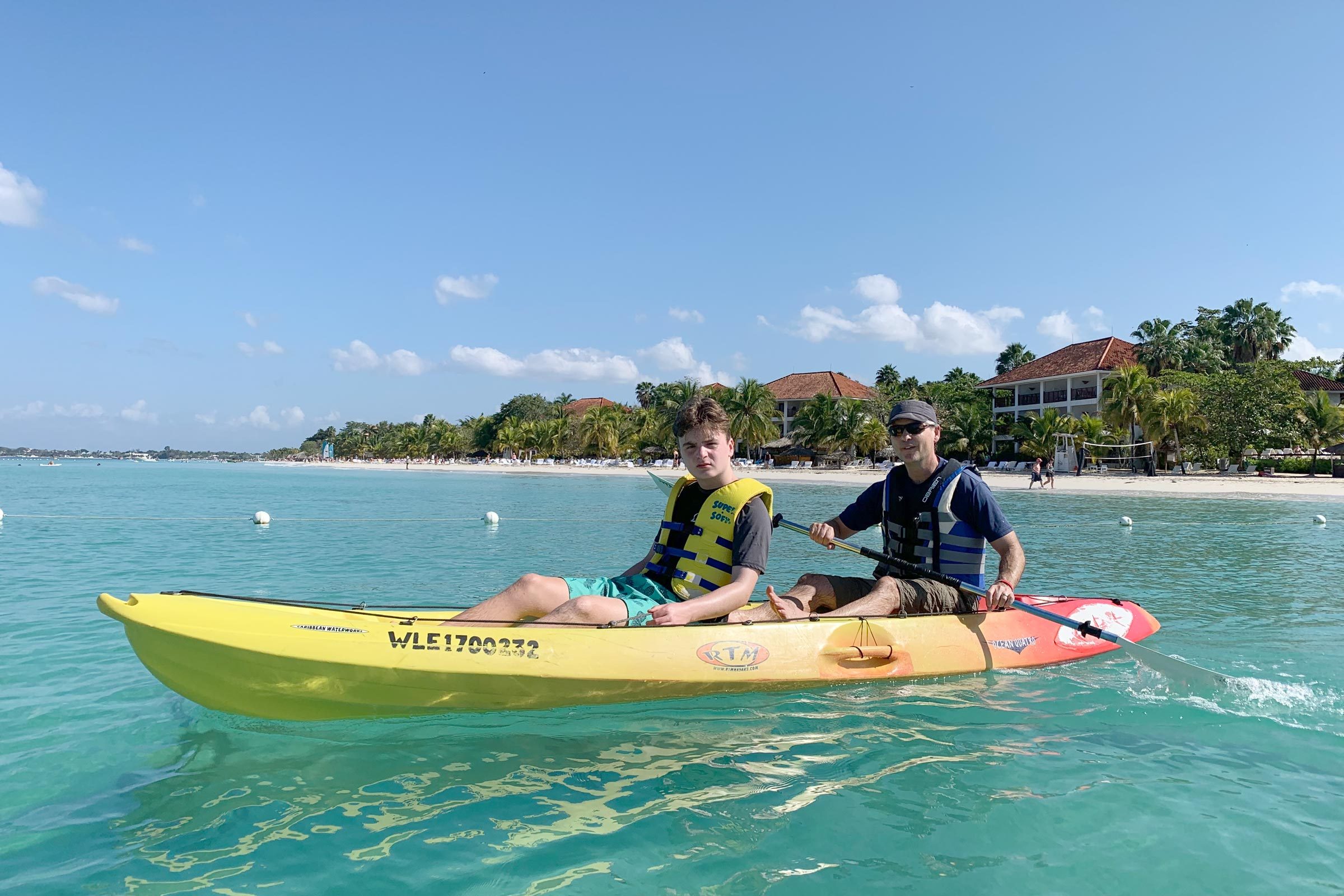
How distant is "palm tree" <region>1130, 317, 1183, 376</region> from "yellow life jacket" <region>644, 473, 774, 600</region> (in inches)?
2275

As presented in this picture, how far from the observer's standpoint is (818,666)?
4.91 meters

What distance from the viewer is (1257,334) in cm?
5681

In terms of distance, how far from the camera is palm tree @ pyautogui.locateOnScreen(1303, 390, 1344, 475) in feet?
132

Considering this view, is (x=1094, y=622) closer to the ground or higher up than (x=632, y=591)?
closer to the ground

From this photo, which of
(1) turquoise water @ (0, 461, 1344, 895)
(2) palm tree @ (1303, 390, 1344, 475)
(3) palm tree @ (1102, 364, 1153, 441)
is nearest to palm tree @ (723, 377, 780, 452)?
(3) palm tree @ (1102, 364, 1153, 441)

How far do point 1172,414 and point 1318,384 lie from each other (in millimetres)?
22877

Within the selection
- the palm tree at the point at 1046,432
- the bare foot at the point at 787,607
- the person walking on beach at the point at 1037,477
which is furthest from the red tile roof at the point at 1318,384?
the bare foot at the point at 787,607

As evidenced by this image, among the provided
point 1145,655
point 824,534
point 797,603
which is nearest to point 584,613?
point 797,603

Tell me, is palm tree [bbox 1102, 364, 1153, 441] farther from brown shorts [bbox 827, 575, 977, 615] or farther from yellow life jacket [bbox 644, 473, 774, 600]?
yellow life jacket [bbox 644, 473, 774, 600]

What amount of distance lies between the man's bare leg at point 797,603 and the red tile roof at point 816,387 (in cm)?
6291

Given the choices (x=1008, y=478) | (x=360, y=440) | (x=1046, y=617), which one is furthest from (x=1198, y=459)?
(x=360, y=440)

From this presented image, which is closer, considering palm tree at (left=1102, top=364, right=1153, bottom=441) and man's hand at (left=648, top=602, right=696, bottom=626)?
man's hand at (left=648, top=602, right=696, bottom=626)

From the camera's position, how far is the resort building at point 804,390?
69.4 m

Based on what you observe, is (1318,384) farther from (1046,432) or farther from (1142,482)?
(1142,482)
